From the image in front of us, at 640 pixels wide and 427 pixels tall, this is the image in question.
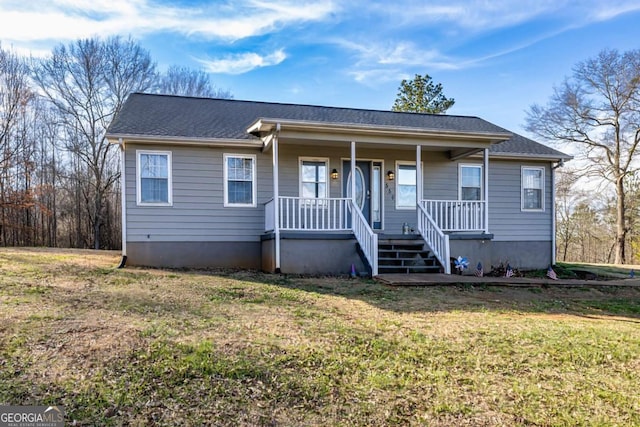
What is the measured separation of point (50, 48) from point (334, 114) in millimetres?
15874

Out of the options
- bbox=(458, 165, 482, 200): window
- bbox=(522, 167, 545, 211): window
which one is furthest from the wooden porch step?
bbox=(522, 167, 545, 211): window

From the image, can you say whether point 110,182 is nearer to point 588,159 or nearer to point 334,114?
point 334,114

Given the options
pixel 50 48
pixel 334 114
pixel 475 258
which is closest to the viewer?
pixel 475 258

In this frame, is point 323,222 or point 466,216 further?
point 466,216

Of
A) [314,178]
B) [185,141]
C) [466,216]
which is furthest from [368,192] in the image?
[185,141]

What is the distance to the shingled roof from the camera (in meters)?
9.61

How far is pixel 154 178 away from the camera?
9.47 meters

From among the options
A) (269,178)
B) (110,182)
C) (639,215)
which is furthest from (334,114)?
(639,215)

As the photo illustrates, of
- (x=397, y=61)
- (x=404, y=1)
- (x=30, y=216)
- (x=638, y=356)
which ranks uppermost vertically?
(x=397, y=61)

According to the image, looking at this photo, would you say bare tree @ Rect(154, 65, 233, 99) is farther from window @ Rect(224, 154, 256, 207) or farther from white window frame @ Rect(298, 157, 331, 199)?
white window frame @ Rect(298, 157, 331, 199)

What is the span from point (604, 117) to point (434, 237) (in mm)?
16183

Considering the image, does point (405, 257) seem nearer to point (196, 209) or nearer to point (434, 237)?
point (434, 237)

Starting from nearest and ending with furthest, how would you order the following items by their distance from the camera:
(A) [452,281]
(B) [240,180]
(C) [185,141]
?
(A) [452,281] < (C) [185,141] < (B) [240,180]

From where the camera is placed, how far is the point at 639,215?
19.9m
